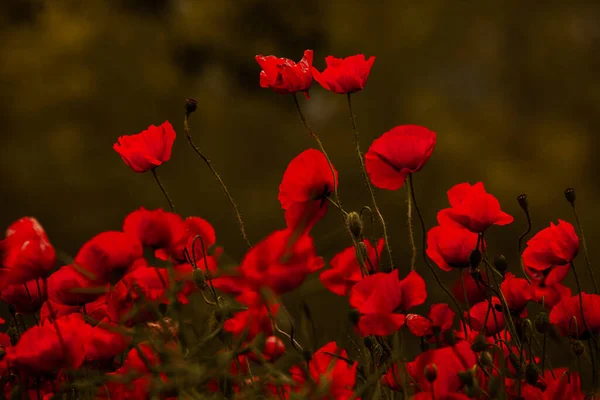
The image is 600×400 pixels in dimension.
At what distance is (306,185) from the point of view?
0.72m

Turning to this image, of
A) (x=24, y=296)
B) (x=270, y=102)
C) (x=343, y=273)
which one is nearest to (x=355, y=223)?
(x=343, y=273)

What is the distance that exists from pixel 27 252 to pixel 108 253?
2.6 inches

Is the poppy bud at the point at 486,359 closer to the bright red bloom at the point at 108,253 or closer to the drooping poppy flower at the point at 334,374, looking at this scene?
the drooping poppy flower at the point at 334,374

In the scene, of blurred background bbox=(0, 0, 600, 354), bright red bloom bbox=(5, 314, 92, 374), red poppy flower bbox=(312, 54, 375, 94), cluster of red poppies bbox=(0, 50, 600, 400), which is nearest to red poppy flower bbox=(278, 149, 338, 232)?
cluster of red poppies bbox=(0, 50, 600, 400)

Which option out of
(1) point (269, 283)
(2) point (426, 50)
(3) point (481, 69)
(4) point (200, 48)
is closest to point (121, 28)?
(4) point (200, 48)

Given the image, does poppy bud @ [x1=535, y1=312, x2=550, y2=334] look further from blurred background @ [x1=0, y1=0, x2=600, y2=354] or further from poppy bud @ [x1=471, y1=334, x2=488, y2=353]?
blurred background @ [x1=0, y1=0, x2=600, y2=354]

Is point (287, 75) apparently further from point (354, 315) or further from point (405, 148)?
point (354, 315)

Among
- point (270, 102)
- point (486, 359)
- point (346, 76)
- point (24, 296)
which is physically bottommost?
point (270, 102)

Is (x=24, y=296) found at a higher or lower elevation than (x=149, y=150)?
lower

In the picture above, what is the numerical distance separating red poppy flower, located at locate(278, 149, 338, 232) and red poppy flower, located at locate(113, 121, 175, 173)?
15cm

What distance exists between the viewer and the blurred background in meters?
2.99

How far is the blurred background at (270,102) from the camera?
2986 mm

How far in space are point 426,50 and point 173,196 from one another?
3.77 ft

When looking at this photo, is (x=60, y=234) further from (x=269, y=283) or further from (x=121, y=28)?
(x=269, y=283)
